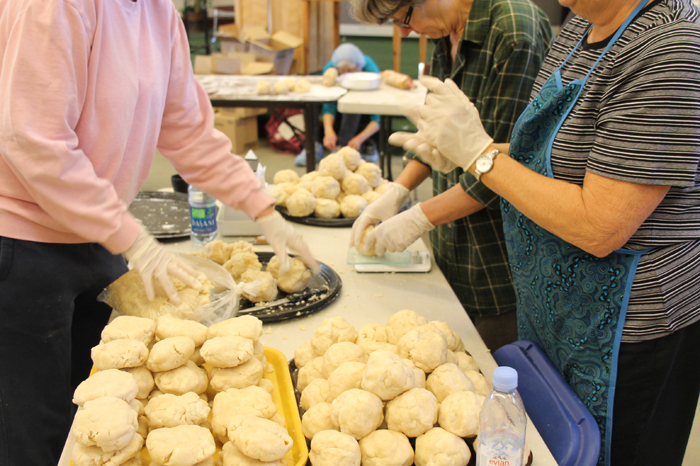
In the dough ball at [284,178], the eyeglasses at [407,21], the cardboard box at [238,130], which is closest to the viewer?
the eyeglasses at [407,21]

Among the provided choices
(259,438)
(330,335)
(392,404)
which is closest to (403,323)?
(330,335)

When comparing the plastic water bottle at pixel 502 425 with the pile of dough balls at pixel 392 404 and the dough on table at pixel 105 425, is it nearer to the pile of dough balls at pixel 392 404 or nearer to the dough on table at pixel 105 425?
the pile of dough balls at pixel 392 404

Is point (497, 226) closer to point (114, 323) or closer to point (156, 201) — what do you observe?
point (114, 323)

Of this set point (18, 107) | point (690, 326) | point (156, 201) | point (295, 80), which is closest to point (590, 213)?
point (690, 326)

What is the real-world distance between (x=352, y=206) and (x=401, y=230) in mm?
642

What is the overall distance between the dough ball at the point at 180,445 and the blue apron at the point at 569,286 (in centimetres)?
107

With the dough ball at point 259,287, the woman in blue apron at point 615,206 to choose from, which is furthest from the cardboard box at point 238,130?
the woman in blue apron at point 615,206

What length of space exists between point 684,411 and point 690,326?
0.28 meters

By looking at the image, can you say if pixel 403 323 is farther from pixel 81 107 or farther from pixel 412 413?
pixel 81 107

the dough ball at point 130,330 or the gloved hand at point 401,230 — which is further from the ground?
the dough ball at point 130,330

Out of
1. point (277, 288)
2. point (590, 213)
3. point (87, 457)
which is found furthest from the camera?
point (277, 288)

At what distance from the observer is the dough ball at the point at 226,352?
1.24m

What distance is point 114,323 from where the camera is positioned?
4.30ft

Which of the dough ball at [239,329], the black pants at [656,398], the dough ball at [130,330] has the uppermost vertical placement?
the dough ball at [130,330]
